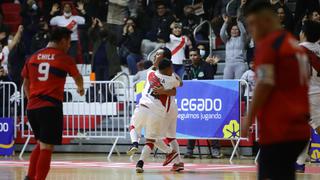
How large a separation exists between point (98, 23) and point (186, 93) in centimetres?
592

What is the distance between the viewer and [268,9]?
567 centimetres

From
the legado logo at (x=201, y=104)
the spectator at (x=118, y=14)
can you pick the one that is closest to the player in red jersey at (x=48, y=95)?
the legado logo at (x=201, y=104)

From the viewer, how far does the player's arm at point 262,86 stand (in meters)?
5.43

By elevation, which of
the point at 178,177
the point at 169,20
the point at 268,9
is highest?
the point at 169,20

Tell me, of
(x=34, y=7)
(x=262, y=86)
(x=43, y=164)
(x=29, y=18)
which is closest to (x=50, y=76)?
(x=43, y=164)

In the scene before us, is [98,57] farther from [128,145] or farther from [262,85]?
[262,85]

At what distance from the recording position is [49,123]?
9359mm

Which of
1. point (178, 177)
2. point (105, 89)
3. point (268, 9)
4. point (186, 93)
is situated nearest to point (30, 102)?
point (178, 177)

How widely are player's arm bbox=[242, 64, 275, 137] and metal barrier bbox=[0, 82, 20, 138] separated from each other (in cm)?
1284

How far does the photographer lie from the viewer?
17156 millimetres

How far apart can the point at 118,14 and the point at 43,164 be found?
12.6m

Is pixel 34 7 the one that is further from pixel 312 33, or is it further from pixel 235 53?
pixel 312 33

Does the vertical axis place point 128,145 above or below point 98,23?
below

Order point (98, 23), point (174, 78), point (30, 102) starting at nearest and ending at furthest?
point (30, 102) → point (174, 78) → point (98, 23)
